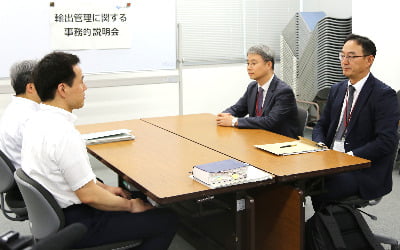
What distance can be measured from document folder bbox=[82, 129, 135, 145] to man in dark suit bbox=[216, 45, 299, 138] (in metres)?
0.71

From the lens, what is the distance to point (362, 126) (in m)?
3.05

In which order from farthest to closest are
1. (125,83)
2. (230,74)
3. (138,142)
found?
Result: 1. (230,74)
2. (125,83)
3. (138,142)

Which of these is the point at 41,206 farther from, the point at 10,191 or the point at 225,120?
the point at 225,120

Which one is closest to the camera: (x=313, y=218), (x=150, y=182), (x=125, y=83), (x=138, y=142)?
(x=150, y=182)

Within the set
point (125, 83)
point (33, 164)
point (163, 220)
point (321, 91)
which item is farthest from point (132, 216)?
point (321, 91)

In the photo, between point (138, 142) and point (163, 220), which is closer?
point (163, 220)

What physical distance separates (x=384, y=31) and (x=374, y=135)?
238cm

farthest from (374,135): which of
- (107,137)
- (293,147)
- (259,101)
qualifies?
(107,137)

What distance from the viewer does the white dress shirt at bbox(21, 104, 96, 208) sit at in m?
2.19

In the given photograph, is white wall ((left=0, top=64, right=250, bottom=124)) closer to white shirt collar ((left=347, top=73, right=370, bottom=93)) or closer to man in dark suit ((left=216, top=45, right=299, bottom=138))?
man in dark suit ((left=216, top=45, right=299, bottom=138))

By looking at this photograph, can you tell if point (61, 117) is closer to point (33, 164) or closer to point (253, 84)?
point (33, 164)

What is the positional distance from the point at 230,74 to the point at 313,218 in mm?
3655

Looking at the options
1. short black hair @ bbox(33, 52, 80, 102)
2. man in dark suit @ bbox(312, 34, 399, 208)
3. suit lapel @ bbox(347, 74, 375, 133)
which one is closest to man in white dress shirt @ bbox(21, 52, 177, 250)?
short black hair @ bbox(33, 52, 80, 102)

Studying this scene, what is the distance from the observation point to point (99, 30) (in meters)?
4.92
